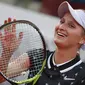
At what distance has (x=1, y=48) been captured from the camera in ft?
5.54

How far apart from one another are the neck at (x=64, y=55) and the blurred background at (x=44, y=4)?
2.74ft

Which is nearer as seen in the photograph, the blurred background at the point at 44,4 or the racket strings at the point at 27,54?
the racket strings at the point at 27,54

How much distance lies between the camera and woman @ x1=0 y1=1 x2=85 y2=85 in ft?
5.24

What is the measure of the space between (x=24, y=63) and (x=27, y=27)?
162 millimetres

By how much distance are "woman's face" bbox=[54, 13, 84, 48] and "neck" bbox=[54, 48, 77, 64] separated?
0.03m

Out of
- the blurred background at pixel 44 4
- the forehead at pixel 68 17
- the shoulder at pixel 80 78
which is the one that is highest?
the forehead at pixel 68 17

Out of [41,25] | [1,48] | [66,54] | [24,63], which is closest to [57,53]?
[66,54]

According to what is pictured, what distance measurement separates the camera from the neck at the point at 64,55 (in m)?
1.63

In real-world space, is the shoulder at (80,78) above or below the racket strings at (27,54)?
below

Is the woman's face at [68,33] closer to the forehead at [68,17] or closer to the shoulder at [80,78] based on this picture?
the forehead at [68,17]

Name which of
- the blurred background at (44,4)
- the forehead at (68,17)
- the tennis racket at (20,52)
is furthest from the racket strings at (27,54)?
the blurred background at (44,4)

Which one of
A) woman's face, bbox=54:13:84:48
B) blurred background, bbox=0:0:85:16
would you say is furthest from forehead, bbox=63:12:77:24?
blurred background, bbox=0:0:85:16

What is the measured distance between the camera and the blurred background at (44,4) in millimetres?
2465

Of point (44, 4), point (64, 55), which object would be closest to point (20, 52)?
point (64, 55)
